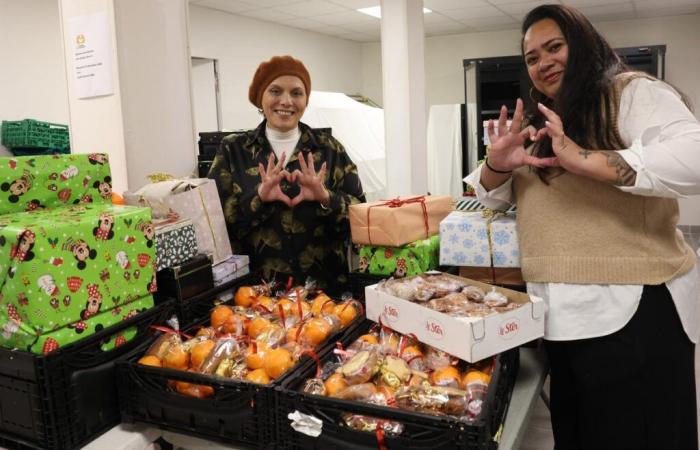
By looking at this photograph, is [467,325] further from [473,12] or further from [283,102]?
[473,12]

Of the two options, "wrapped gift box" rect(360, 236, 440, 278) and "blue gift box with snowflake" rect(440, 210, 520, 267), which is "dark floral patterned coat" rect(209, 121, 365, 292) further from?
"blue gift box with snowflake" rect(440, 210, 520, 267)

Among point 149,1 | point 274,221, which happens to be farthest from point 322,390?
point 149,1

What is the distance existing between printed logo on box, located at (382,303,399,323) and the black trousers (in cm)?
44

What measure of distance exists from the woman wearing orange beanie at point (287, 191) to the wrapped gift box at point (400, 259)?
0.25 meters

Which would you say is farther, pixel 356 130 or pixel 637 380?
pixel 356 130

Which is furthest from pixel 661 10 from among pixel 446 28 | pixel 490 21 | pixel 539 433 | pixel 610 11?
pixel 539 433

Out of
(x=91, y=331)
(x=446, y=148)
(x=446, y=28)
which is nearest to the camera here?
(x=91, y=331)

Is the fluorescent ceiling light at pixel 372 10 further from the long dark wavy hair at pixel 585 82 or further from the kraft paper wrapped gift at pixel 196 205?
the long dark wavy hair at pixel 585 82

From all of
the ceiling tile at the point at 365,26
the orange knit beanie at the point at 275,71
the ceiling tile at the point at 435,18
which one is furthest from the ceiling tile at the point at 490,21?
the orange knit beanie at the point at 275,71

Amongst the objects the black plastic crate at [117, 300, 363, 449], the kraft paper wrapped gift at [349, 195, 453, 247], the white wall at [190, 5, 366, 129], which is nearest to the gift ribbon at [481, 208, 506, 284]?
the kraft paper wrapped gift at [349, 195, 453, 247]

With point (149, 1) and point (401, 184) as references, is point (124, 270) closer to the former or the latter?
point (149, 1)

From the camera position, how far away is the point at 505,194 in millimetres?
1677

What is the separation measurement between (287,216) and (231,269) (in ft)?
1.11

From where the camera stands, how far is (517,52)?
7.38 metres
